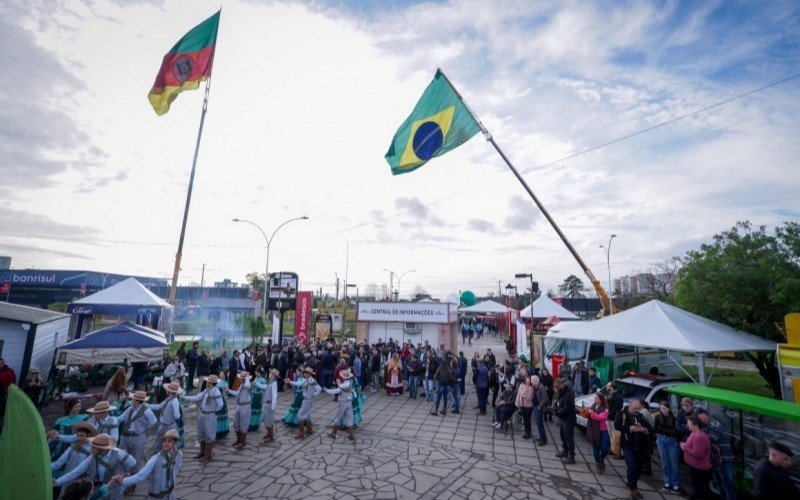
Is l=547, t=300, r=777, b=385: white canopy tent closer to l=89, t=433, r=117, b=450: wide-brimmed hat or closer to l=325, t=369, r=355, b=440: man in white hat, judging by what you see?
l=325, t=369, r=355, b=440: man in white hat

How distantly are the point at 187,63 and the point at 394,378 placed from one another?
1516cm

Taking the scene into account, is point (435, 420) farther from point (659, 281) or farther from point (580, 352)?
point (659, 281)

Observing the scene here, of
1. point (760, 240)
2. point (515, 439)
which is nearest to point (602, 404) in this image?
point (515, 439)

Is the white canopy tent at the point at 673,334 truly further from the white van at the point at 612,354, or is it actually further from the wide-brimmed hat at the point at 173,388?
the wide-brimmed hat at the point at 173,388

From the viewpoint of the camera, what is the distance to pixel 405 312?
75.2 ft

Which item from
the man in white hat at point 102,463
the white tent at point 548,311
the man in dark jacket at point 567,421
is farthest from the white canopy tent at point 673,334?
the white tent at point 548,311

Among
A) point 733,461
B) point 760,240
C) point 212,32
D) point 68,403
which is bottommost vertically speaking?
point 733,461

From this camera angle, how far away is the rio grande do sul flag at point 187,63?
14.7 meters

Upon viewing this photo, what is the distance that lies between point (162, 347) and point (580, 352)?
58.6 ft

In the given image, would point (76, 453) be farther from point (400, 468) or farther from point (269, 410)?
point (400, 468)

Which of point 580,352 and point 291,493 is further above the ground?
point 580,352

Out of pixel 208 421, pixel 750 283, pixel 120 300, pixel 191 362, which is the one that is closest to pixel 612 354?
pixel 750 283

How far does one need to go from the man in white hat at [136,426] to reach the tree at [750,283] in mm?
16217

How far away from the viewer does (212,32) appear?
49.9 feet
